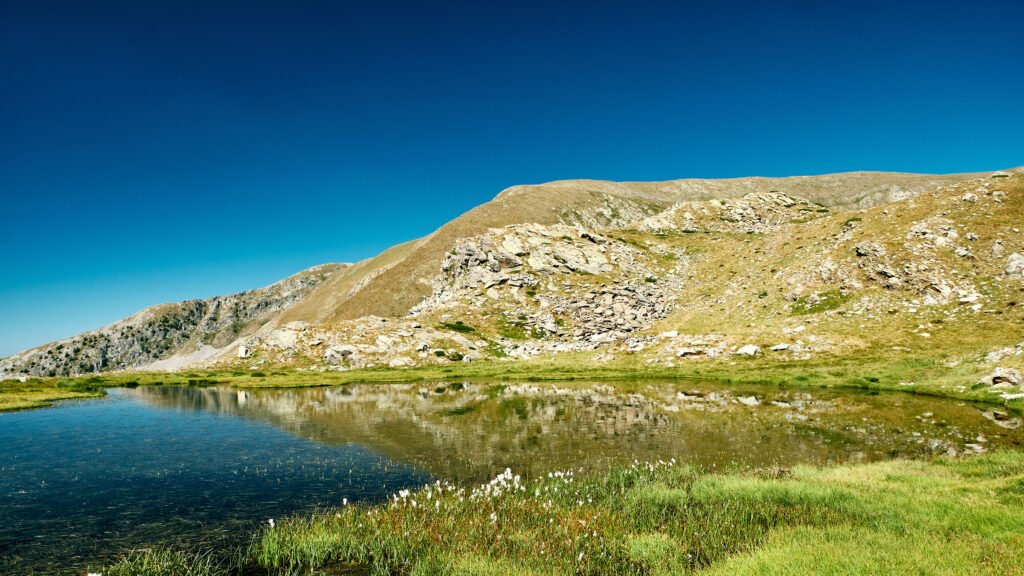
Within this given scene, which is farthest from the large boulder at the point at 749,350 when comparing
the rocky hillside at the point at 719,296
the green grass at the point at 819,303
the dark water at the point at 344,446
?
the dark water at the point at 344,446

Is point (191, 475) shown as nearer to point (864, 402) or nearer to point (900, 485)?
point (900, 485)

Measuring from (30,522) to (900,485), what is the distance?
30.3 m

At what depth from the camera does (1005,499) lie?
14.0 metres

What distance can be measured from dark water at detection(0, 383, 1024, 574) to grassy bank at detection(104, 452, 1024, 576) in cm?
403

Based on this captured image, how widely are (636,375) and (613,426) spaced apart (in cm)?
3216

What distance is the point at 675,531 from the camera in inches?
532

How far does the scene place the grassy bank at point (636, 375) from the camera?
45094 mm

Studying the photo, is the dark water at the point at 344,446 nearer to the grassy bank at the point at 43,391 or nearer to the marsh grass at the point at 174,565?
the marsh grass at the point at 174,565

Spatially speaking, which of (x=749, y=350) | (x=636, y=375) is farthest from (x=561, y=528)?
(x=749, y=350)

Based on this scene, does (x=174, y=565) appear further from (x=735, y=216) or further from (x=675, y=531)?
(x=735, y=216)

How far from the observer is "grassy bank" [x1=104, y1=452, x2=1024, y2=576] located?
10750 millimetres

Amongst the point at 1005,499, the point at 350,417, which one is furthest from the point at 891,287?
the point at 350,417

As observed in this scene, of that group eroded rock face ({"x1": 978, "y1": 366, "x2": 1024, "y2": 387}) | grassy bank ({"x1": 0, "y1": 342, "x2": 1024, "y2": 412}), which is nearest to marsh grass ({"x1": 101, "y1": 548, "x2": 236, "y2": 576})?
grassy bank ({"x1": 0, "y1": 342, "x2": 1024, "y2": 412})

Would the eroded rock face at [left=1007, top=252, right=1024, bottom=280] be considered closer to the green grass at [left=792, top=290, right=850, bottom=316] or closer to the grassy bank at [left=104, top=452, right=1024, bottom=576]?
the green grass at [left=792, top=290, right=850, bottom=316]
